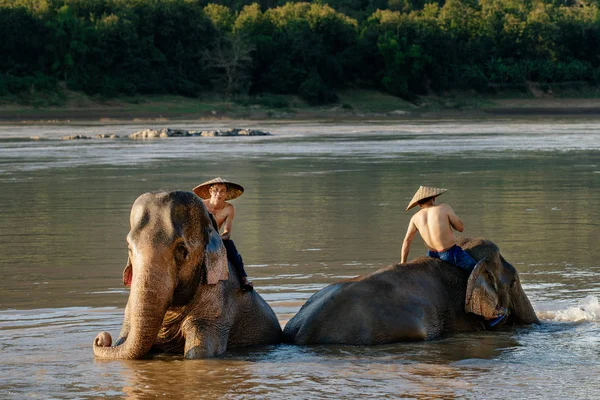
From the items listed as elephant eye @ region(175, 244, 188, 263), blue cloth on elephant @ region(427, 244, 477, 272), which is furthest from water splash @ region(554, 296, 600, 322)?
elephant eye @ region(175, 244, 188, 263)

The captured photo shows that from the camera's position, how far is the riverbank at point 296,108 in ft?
215

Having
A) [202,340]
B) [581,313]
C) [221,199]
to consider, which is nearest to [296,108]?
[581,313]

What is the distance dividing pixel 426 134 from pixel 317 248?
3137 centimetres

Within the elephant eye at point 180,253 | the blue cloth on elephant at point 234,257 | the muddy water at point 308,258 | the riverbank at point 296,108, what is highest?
the elephant eye at point 180,253

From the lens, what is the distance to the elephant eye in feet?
24.9

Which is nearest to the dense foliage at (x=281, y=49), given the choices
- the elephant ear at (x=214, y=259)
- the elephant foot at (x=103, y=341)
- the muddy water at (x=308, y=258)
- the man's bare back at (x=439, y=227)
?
the muddy water at (x=308, y=258)

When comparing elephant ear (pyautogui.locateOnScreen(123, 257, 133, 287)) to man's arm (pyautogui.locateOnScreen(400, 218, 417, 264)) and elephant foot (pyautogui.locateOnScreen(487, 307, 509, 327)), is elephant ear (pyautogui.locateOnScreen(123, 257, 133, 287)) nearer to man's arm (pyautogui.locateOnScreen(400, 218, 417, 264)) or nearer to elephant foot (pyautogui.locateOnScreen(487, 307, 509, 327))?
man's arm (pyautogui.locateOnScreen(400, 218, 417, 264))

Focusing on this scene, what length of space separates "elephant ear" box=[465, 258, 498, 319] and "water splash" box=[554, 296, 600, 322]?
1029mm

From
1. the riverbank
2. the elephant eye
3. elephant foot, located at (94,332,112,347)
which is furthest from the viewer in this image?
the riverbank

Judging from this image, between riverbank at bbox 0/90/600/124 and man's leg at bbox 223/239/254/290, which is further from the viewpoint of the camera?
riverbank at bbox 0/90/600/124

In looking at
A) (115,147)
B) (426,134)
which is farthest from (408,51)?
(115,147)

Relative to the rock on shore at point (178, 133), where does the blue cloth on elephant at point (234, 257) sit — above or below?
above

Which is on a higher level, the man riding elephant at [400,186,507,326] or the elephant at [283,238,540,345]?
the man riding elephant at [400,186,507,326]

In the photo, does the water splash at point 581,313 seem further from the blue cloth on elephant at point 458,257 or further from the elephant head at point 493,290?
the blue cloth on elephant at point 458,257
